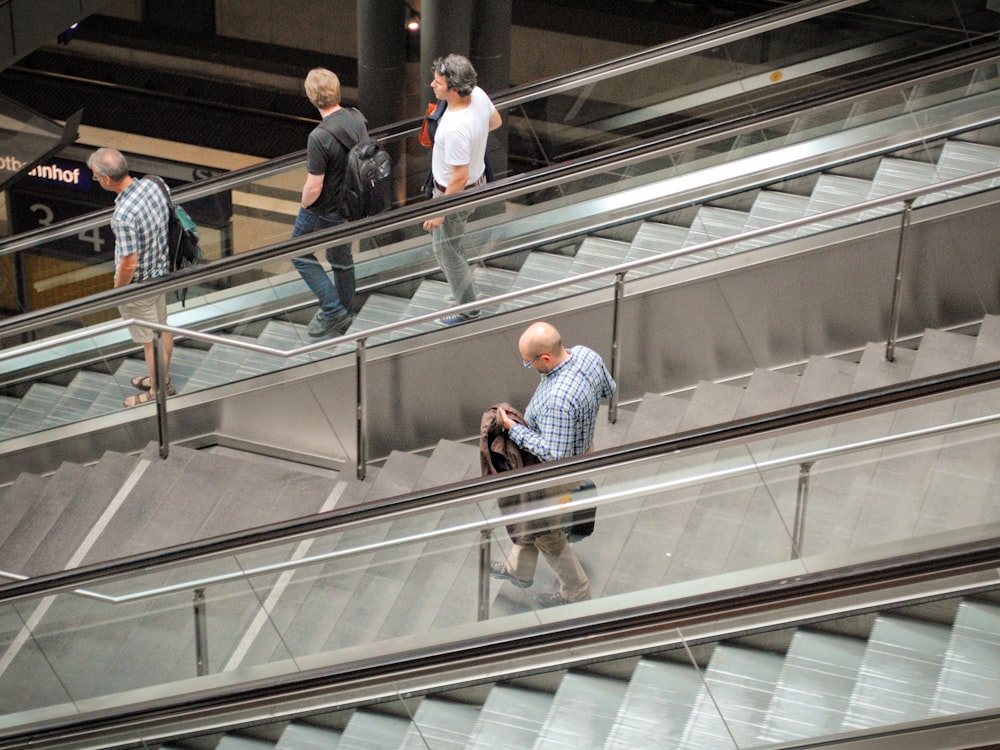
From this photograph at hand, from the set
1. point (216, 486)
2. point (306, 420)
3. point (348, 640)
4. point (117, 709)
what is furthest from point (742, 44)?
point (117, 709)

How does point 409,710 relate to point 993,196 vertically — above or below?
below

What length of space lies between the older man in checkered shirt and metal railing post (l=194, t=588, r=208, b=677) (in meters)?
2.19

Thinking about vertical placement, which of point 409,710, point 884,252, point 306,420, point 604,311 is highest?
point 884,252

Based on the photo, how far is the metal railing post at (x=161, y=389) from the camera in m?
7.39

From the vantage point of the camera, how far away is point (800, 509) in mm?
4711

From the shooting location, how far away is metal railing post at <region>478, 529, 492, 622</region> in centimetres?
502

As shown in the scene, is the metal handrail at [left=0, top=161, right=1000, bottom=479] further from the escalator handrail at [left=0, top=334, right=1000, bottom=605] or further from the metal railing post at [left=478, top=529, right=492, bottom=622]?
the metal railing post at [left=478, top=529, right=492, bottom=622]

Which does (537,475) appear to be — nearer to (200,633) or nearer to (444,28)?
(200,633)

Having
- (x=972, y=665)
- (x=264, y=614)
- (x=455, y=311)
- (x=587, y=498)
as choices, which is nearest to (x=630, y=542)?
(x=587, y=498)

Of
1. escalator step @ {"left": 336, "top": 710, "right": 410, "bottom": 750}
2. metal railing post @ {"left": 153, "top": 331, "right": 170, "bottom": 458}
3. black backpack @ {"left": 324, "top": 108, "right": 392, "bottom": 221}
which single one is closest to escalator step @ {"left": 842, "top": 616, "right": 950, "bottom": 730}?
escalator step @ {"left": 336, "top": 710, "right": 410, "bottom": 750}

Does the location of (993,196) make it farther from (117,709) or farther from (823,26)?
(117,709)

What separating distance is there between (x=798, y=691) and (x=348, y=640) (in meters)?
1.88

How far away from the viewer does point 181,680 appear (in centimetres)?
564

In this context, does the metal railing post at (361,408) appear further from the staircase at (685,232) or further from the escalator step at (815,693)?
the escalator step at (815,693)
